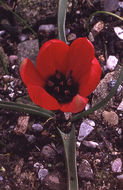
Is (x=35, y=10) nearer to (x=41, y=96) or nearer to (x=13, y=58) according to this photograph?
(x=13, y=58)

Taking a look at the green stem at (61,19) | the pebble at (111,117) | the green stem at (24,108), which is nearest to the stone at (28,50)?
the green stem at (61,19)

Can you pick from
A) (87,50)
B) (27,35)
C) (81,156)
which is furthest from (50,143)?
(27,35)

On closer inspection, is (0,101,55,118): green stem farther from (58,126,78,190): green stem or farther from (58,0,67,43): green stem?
(58,0,67,43): green stem

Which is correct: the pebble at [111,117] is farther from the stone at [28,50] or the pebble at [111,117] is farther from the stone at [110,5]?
the stone at [110,5]

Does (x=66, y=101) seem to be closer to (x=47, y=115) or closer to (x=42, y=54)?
(x=47, y=115)

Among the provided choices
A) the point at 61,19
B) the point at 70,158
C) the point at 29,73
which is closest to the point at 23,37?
the point at 61,19
